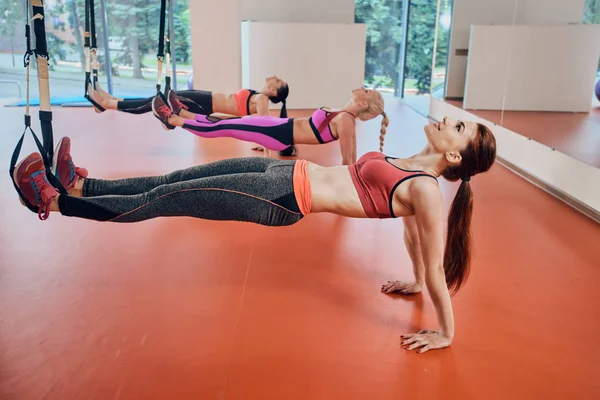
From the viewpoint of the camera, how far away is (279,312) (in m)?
2.12

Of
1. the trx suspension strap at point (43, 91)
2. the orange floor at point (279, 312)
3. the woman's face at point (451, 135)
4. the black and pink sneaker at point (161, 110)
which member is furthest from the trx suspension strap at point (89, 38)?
the woman's face at point (451, 135)

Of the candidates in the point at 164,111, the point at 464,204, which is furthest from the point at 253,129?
the point at 464,204

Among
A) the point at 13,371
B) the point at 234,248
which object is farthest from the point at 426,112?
the point at 13,371

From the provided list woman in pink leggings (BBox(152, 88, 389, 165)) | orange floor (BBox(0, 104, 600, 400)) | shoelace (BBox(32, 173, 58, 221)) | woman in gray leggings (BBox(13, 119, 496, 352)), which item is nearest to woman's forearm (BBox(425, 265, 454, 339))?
woman in gray leggings (BBox(13, 119, 496, 352))

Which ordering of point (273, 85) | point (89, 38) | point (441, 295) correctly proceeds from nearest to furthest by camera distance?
point (441, 295), point (89, 38), point (273, 85)

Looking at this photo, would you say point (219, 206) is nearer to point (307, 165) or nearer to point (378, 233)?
point (307, 165)

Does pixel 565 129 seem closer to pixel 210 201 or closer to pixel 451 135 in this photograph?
pixel 451 135

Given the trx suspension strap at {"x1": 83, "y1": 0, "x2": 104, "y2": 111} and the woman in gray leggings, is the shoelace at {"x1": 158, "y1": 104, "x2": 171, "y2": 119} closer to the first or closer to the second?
the trx suspension strap at {"x1": 83, "y1": 0, "x2": 104, "y2": 111}

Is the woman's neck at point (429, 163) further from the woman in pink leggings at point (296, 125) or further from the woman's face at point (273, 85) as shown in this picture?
the woman's face at point (273, 85)

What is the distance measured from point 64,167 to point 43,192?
232 mm

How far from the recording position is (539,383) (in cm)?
173

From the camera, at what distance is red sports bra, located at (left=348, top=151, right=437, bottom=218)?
189 centimetres

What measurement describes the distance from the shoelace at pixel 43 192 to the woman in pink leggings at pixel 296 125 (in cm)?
207

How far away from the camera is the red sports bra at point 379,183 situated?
1891 mm
